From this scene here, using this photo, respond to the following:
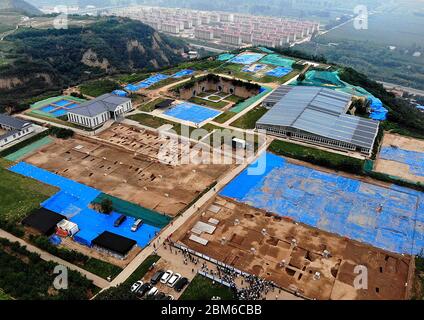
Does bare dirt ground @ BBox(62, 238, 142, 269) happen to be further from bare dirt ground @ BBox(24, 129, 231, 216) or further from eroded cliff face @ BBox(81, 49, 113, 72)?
eroded cliff face @ BBox(81, 49, 113, 72)

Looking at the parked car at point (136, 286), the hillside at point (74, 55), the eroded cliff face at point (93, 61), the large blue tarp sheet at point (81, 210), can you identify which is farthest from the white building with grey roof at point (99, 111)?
the eroded cliff face at point (93, 61)

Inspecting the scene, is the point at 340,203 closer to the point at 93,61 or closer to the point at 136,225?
the point at 136,225

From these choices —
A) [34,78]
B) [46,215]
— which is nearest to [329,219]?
[46,215]

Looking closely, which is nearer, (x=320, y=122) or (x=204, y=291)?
(x=204, y=291)

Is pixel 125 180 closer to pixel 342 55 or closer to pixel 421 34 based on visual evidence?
pixel 342 55

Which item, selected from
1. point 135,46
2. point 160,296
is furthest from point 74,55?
point 160,296

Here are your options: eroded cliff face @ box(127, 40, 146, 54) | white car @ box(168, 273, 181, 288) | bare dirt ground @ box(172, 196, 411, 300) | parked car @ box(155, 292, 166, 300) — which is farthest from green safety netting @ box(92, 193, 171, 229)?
eroded cliff face @ box(127, 40, 146, 54)
